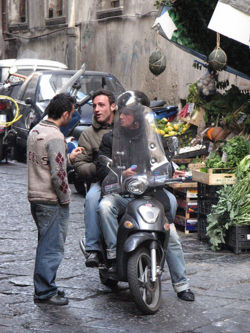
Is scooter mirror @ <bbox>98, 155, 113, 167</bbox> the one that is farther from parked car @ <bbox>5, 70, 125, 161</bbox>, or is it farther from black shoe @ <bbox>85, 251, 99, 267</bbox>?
parked car @ <bbox>5, 70, 125, 161</bbox>

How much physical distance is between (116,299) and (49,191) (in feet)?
3.43

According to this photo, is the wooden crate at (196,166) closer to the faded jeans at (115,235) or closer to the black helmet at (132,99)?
the faded jeans at (115,235)

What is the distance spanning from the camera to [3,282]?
6.82 metres

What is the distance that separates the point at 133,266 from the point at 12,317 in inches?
37.4

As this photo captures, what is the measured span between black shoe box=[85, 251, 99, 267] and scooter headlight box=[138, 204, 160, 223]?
2.05 feet

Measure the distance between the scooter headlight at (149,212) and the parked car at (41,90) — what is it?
8.62 meters

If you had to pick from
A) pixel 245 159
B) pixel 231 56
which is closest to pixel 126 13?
pixel 231 56

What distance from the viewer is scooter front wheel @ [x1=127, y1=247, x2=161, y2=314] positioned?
5688 mm

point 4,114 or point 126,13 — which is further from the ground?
point 126,13

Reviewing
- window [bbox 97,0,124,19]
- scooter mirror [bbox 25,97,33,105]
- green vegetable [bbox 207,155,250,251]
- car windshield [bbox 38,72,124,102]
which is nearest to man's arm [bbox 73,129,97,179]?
green vegetable [bbox 207,155,250,251]

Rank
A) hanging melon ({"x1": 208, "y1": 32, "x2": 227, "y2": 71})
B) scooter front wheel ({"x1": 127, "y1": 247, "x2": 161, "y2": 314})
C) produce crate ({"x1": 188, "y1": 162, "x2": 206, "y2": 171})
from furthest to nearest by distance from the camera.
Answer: produce crate ({"x1": 188, "y1": 162, "x2": 206, "y2": 171}) → hanging melon ({"x1": 208, "y1": 32, "x2": 227, "y2": 71}) → scooter front wheel ({"x1": 127, "y1": 247, "x2": 161, "y2": 314})

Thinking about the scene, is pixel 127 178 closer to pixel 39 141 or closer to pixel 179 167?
pixel 39 141

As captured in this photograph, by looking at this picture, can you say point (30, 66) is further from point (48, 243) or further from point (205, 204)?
point (48, 243)

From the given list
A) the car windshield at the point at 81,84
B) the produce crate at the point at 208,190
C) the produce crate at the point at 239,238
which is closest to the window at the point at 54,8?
the car windshield at the point at 81,84
